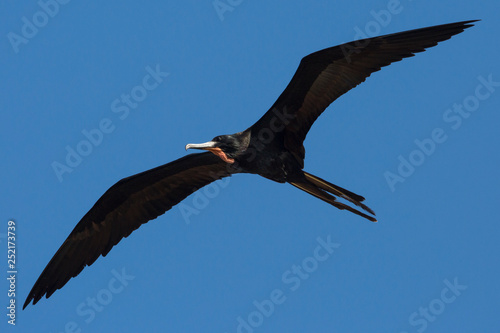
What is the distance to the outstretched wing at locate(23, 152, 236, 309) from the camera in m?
9.67

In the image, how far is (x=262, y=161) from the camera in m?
8.85

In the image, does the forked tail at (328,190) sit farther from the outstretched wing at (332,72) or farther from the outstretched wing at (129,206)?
the outstretched wing at (129,206)

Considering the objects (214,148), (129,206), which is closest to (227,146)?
(214,148)

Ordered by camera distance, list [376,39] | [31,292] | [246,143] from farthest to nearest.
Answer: [31,292]
[246,143]
[376,39]

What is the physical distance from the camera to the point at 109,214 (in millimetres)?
9805

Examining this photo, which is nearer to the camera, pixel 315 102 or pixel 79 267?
pixel 315 102

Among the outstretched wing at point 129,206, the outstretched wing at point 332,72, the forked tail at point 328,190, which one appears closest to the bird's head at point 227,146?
the outstretched wing at point 332,72

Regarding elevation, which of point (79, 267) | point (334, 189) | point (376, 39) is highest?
point (79, 267)

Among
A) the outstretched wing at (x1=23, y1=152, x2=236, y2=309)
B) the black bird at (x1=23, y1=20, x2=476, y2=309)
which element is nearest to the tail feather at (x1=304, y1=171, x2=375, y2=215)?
the black bird at (x1=23, y1=20, x2=476, y2=309)

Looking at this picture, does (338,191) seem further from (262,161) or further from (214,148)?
(214,148)

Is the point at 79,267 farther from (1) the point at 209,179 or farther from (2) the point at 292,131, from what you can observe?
(2) the point at 292,131

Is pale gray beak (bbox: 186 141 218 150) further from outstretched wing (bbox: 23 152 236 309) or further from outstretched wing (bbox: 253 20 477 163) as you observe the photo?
outstretched wing (bbox: 23 152 236 309)

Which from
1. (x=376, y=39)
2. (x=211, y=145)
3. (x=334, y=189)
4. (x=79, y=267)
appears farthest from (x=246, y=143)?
(x=79, y=267)

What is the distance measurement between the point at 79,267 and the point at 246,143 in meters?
2.42
